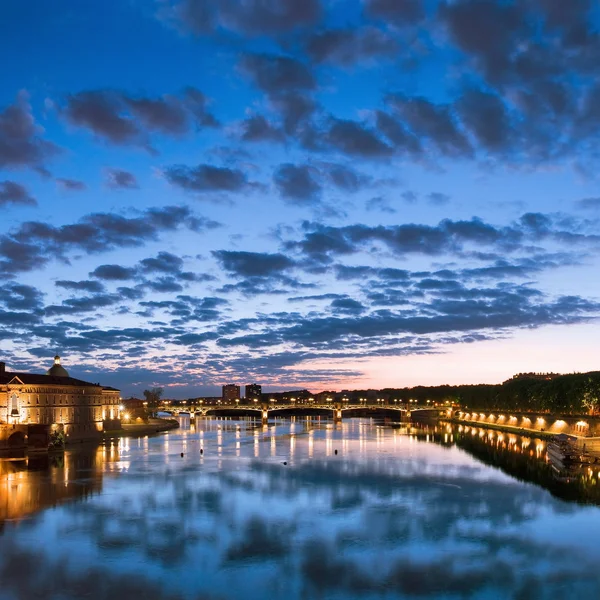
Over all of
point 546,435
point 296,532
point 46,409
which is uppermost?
point 46,409

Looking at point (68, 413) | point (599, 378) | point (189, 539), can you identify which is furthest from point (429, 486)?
point (68, 413)

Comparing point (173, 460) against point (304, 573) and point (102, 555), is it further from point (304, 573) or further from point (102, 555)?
point (304, 573)

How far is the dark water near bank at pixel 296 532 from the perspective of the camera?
36375 mm

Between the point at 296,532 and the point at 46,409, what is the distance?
319 feet

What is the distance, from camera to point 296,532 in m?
49.2

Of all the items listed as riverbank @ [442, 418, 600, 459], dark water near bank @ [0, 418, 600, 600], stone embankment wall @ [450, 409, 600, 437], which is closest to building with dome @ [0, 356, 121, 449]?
dark water near bank @ [0, 418, 600, 600]

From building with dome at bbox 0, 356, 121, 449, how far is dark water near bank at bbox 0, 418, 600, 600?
25521 millimetres

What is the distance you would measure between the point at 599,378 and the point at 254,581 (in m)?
A: 120

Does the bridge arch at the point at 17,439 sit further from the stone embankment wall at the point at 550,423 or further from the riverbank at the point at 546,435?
the stone embankment wall at the point at 550,423

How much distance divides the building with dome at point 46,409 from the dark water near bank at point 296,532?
83.7ft

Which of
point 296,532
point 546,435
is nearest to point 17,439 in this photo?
point 296,532

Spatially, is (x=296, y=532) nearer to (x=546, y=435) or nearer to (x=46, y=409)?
(x=46, y=409)

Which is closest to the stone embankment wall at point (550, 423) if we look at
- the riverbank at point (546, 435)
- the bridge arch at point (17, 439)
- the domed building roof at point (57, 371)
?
the riverbank at point (546, 435)

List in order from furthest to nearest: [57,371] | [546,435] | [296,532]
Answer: [57,371] → [546,435] → [296,532]
